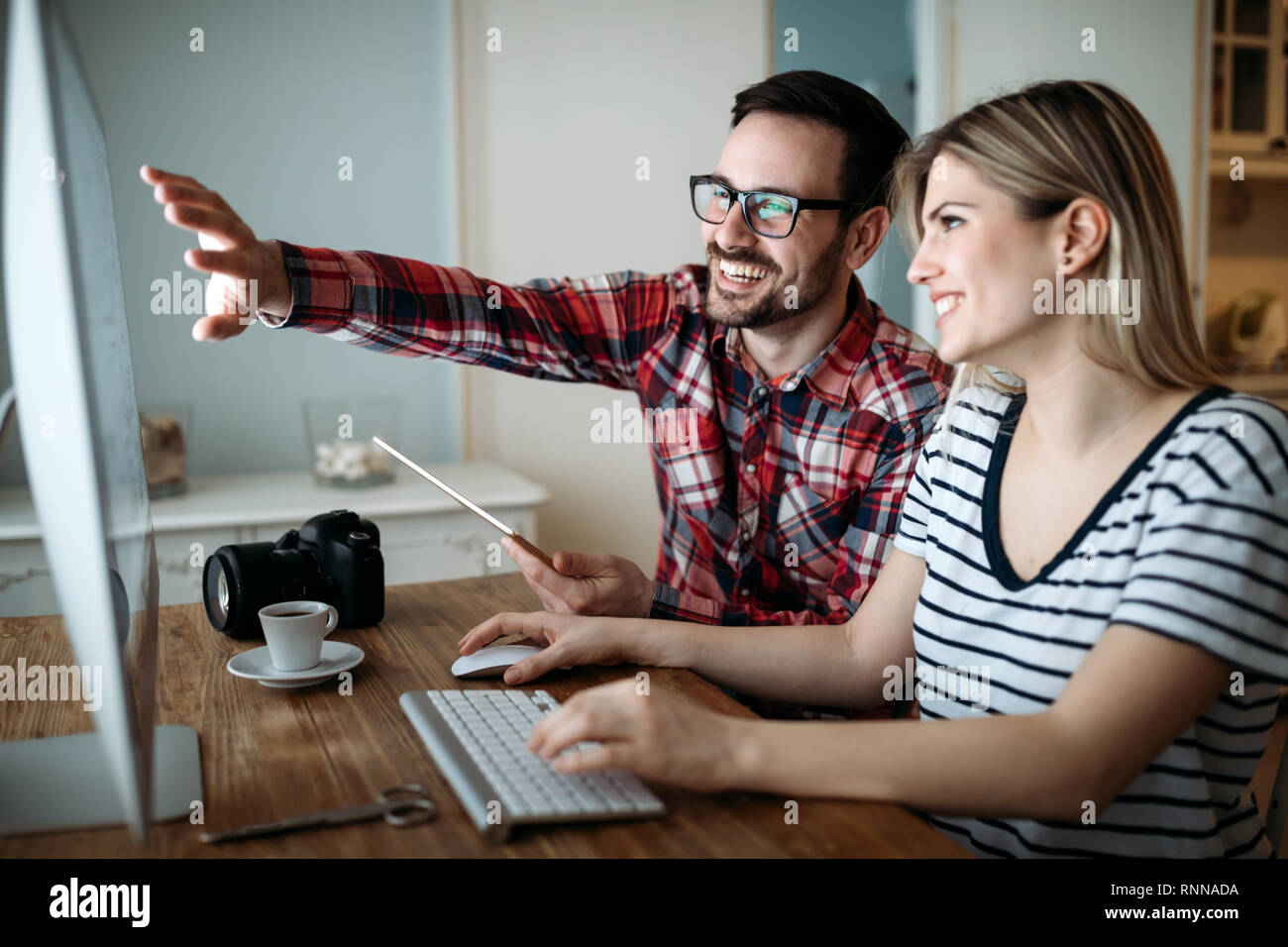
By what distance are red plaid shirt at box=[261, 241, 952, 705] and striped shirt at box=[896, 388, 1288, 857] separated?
1.23ft

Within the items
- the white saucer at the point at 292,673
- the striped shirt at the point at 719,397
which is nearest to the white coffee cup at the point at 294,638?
the white saucer at the point at 292,673

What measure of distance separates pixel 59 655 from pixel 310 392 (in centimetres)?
166

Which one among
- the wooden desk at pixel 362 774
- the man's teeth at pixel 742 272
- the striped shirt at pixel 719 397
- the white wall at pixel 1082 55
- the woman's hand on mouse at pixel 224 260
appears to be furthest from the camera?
the white wall at pixel 1082 55

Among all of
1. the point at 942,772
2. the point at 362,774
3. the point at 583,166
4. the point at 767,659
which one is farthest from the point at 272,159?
the point at 942,772

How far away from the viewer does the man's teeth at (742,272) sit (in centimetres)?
160

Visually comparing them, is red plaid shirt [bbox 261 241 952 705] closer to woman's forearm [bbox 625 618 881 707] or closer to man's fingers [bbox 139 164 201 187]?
woman's forearm [bbox 625 618 881 707]

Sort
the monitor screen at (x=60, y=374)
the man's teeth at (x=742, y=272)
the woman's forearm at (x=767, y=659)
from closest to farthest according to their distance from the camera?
the monitor screen at (x=60, y=374) < the woman's forearm at (x=767, y=659) < the man's teeth at (x=742, y=272)

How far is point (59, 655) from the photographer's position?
124cm

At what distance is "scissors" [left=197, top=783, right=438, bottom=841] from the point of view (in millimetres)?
756

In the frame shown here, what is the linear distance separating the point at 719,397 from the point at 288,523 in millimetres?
1167

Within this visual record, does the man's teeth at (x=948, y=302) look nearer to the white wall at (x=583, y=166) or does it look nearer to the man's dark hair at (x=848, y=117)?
the man's dark hair at (x=848, y=117)

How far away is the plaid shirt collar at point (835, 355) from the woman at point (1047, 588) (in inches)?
14.0
